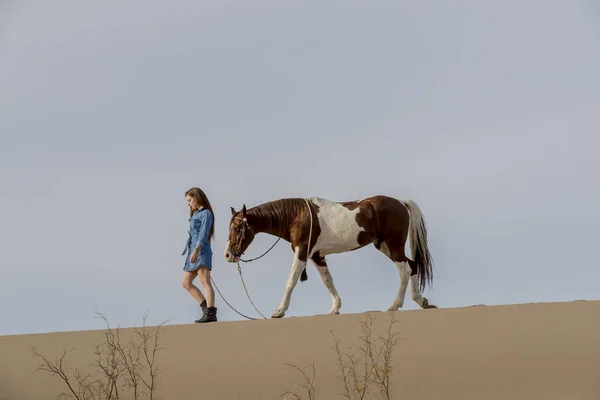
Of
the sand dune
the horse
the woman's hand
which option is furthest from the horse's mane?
the sand dune

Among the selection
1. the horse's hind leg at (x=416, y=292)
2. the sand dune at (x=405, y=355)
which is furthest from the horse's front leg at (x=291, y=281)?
the horse's hind leg at (x=416, y=292)

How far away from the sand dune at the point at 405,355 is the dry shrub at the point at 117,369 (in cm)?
12

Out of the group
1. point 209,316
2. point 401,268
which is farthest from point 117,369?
point 401,268

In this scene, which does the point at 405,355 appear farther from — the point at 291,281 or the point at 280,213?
the point at 280,213

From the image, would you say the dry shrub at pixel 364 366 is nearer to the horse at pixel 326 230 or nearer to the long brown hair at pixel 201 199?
the horse at pixel 326 230

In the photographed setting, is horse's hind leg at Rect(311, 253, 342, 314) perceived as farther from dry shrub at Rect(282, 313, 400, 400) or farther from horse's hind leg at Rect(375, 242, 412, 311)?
dry shrub at Rect(282, 313, 400, 400)

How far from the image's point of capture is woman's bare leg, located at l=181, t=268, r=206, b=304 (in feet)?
50.3

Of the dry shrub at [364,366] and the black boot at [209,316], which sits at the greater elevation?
the black boot at [209,316]

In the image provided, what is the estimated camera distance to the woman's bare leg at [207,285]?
1523 centimetres

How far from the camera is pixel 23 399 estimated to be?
13.9 m

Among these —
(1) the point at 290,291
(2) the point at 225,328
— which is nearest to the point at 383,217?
(1) the point at 290,291

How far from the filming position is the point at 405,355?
14.0 metres

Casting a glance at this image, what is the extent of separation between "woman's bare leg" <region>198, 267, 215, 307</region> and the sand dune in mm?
472

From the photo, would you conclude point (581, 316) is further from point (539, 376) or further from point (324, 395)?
point (324, 395)
